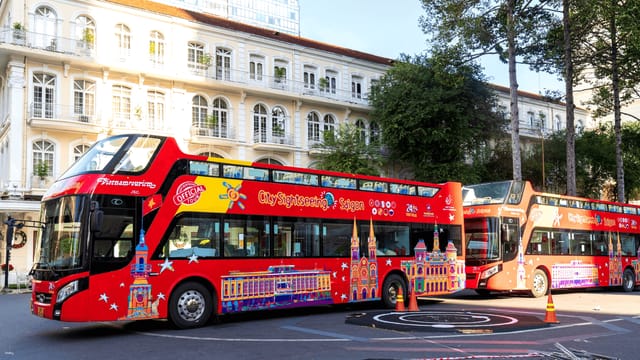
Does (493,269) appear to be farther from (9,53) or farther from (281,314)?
(9,53)

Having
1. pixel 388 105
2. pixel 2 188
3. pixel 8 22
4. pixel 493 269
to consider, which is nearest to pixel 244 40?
pixel 388 105

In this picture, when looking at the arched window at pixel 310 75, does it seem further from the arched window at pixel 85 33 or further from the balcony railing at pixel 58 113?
Answer: the balcony railing at pixel 58 113

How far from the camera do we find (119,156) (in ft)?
37.4

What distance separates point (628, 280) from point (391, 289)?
13476mm

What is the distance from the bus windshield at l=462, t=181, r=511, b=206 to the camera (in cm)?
1933

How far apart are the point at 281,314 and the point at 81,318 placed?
573 centimetres

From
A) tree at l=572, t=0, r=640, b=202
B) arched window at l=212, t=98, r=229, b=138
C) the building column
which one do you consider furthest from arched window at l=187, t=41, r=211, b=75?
tree at l=572, t=0, r=640, b=202

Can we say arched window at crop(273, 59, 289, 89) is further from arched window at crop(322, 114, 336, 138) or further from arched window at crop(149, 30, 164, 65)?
arched window at crop(149, 30, 164, 65)

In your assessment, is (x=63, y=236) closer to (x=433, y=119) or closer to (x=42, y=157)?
(x=42, y=157)

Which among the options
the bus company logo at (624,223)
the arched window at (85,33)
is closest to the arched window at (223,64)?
the arched window at (85,33)

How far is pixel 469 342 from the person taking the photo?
1010 centimetres

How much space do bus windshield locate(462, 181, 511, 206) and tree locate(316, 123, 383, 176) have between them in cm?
1460

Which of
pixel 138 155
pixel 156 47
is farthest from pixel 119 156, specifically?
pixel 156 47

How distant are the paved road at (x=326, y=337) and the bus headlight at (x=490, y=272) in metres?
2.95
